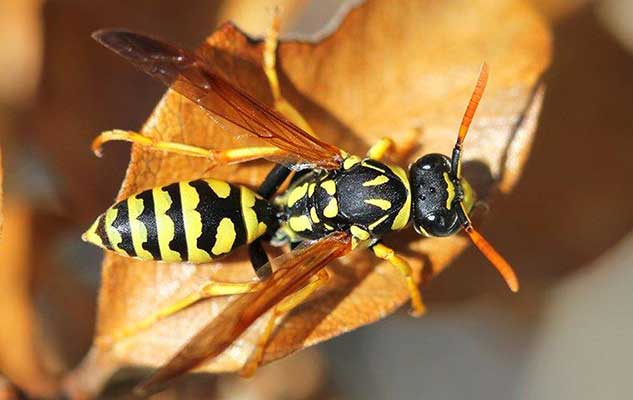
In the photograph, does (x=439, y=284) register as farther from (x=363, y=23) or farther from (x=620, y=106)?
(x=363, y=23)

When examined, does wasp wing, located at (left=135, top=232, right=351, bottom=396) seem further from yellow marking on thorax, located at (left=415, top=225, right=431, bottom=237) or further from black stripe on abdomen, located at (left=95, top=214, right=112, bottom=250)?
black stripe on abdomen, located at (left=95, top=214, right=112, bottom=250)

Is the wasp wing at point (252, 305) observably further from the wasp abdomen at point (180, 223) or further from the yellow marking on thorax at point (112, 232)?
the yellow marking on thorax at point (112, 232)

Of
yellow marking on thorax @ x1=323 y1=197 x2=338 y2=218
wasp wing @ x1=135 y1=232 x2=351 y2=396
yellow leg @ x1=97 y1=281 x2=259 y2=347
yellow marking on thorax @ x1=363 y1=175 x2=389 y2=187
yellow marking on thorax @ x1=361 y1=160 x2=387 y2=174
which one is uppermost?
yellow marking on thorax @ x1=361 y1=160 x2=387 y2=174

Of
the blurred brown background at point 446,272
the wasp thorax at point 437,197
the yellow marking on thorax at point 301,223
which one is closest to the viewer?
the wasp thorax at point 437,197

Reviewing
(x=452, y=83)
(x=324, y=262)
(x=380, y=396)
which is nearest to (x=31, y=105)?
(x=324, y=262)

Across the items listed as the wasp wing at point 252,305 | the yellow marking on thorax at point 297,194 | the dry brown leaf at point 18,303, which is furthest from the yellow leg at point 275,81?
the dry brown leaf at point 18,303

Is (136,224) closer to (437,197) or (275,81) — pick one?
(275,81)

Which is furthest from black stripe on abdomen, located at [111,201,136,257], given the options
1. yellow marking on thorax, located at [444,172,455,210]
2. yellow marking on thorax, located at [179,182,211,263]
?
yellow marking on thorax, located at [444,172,455,210]
